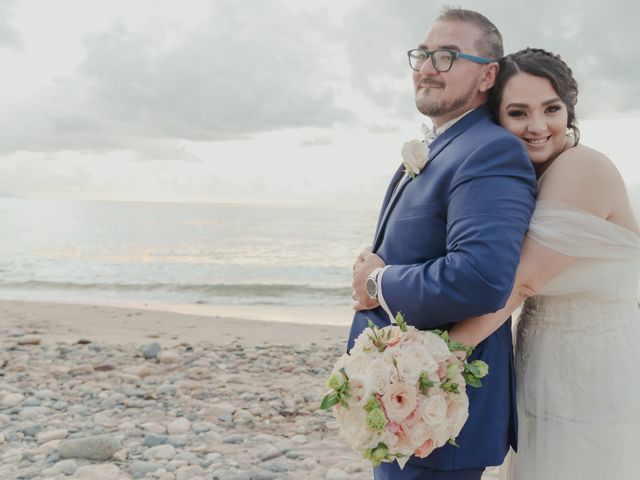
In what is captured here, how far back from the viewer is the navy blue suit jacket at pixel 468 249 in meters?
2.20

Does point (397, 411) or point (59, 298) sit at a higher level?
point (397, 411)

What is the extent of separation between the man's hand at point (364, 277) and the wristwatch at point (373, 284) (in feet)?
0.18

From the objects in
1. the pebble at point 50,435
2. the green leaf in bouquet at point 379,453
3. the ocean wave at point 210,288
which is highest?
the green leaf in bouquet at point 379,453

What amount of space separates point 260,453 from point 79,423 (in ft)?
6.09

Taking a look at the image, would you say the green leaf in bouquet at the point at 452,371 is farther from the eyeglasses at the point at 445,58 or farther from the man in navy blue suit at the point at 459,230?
the eyeglasses at the point at 445,58

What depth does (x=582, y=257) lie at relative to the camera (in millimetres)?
2521

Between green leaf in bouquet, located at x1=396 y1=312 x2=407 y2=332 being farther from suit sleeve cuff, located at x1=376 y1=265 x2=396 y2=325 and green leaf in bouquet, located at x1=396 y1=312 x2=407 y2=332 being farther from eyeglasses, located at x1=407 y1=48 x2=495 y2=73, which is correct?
eyeglasses, located at x1=407 y1=48 x2=495 y2=73

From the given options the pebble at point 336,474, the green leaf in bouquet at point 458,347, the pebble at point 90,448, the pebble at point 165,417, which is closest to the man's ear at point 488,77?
the green leaf in bouquet at point 458,347

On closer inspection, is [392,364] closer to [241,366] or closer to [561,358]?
[561,358]

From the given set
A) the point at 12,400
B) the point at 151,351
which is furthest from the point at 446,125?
the point at 151,351

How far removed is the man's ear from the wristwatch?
890 mm

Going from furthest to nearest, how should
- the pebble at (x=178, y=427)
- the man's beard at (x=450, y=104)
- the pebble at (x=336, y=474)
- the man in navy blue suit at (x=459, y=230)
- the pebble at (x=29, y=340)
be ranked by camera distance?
1. the pebble at (x=29, y=340)
2. the pebble at (x=178, y=427)
3. the pebble at (x=336, y=474)
4. the man's beard at (x=450, y=104)
5. the man in navy blue suit at (x=459, y=230)

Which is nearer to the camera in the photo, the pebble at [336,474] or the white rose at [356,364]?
the white rose at [356,364]

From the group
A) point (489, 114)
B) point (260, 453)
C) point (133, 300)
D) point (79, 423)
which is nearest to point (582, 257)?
point (489, 114)
